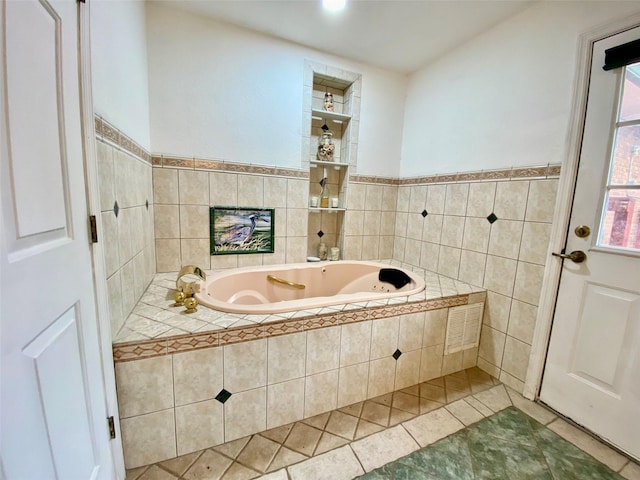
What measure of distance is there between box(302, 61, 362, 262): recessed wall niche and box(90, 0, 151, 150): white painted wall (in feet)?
3.85

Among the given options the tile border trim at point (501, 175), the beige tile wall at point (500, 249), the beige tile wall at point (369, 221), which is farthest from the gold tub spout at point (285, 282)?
the tile border trim at point (501, 175)

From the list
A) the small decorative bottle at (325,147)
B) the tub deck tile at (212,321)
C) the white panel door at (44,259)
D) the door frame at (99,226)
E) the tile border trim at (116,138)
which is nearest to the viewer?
the white panel door at (44,259)

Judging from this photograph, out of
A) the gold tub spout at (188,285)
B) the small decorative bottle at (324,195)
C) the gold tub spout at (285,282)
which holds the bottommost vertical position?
the gold tub spout at (285,282)

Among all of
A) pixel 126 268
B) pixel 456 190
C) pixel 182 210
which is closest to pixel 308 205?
pixel 182 210

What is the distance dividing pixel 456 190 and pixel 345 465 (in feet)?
6.49

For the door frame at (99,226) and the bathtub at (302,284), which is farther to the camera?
the bathtub at (302,284)

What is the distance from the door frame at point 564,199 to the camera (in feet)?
4.43

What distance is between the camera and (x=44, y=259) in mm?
611

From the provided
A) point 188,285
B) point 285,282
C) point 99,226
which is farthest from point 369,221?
point 99,226

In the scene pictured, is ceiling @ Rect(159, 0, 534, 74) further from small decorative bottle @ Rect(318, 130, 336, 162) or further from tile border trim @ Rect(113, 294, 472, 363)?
tile border trim @ Rect(113, 294, 472, 363)

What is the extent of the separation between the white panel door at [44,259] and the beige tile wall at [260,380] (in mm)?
251

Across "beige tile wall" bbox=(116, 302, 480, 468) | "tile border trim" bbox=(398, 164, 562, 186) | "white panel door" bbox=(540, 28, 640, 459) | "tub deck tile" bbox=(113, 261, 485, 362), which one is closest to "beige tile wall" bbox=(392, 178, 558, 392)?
"tile border trim" bbox=(398, 164, 562, 186)

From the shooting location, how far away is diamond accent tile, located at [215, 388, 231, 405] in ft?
3.98

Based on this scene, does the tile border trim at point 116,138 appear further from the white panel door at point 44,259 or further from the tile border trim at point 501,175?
the tile border trim at point 501,175
